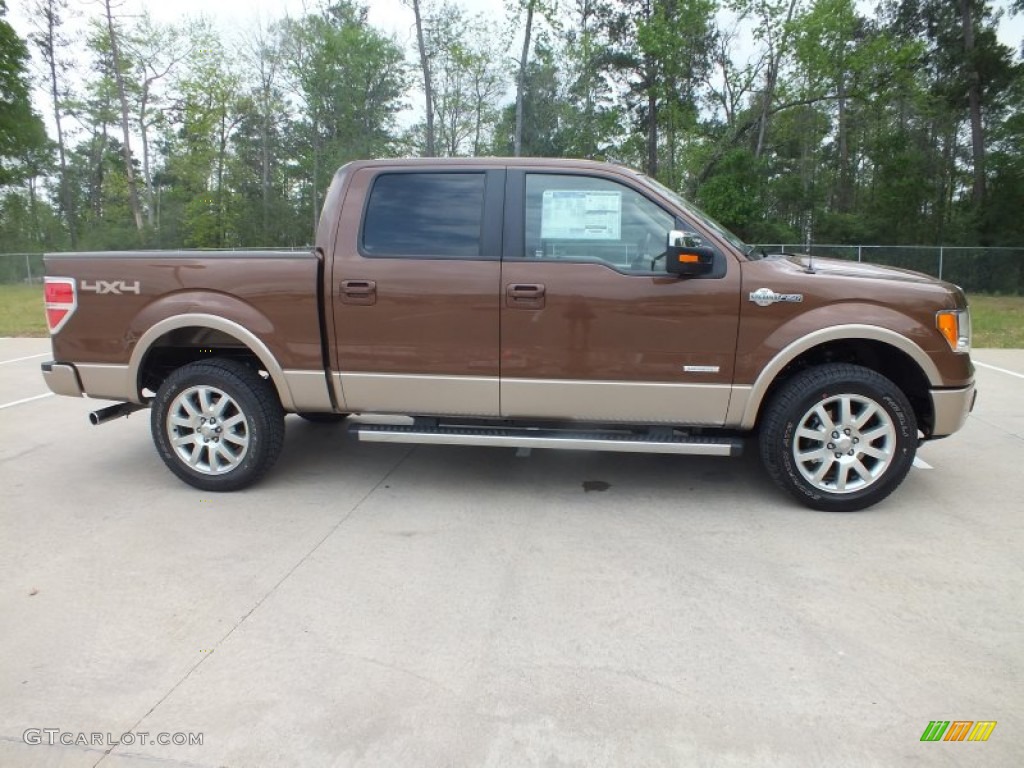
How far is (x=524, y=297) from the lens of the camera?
4.22m

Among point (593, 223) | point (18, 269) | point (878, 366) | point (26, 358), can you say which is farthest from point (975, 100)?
point (18, 269)

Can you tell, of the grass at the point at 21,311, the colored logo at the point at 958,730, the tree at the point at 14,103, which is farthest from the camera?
the tree at the point at 14,103

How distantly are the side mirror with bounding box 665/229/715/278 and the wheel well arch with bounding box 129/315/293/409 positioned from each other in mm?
2520

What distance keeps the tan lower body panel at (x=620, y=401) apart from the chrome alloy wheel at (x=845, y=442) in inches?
21.0

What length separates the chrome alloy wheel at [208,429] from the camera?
15.1 feet

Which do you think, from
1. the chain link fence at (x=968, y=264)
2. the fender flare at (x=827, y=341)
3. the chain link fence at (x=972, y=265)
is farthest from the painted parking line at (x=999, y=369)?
the chain link fence at (x=972, y=265)

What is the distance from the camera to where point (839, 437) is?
13.7 ft

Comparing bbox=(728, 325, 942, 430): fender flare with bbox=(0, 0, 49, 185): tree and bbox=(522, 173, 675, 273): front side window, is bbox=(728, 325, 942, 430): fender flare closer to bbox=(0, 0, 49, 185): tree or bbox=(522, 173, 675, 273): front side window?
bbox=(522, 173, 675, 273): front side window

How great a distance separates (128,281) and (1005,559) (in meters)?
5.33

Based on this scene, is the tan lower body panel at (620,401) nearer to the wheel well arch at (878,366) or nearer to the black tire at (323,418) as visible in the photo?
the wheel well arch at (878,366)

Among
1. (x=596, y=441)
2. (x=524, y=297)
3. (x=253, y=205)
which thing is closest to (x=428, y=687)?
(x=596, y=441)

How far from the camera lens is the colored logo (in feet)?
7.71

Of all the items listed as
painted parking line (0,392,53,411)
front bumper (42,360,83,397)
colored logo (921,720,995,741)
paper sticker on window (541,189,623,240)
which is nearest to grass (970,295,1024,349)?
paper sticker on window (541,189,623,240)

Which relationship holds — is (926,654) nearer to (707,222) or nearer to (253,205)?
(707,222)
